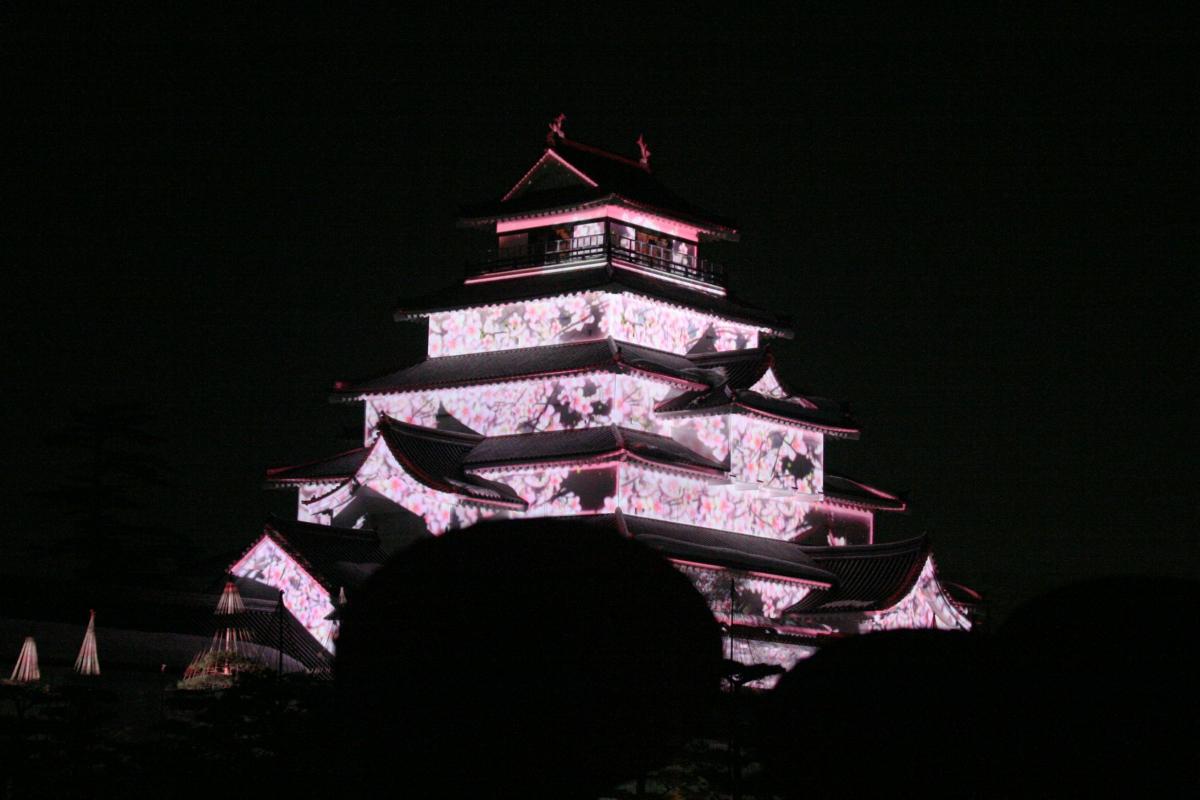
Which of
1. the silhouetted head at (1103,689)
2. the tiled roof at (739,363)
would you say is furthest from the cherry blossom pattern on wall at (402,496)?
the silhouetted head at (1103,689)

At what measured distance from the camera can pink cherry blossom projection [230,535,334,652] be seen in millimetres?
32875

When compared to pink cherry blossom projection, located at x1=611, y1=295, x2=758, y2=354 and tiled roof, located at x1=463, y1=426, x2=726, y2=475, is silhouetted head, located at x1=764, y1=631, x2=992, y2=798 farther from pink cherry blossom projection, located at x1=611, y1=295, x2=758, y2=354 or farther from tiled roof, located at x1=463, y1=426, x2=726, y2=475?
pink cherry blossom projection, located at x1=611, y1=295, x2=758, y2=354

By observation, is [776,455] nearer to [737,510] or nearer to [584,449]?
[737,510]

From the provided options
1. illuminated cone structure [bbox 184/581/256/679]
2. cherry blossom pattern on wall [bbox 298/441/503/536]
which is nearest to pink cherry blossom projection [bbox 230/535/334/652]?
illuminated cone structure [bbox 184/581/256/679]

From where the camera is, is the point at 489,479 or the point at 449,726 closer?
the point at 449,726

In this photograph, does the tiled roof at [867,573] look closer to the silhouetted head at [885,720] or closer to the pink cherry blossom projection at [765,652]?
the pink cherry blossom projection at [765,652]

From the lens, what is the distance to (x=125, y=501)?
4775cm

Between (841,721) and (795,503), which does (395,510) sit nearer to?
(795,503)

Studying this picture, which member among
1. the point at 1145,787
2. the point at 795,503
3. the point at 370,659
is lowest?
the point at 1145,787

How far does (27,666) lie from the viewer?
990 inches

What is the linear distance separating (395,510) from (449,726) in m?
30.9

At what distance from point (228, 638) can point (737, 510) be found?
491 inches

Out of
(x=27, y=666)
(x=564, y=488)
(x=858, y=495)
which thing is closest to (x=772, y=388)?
(x=858, y=495)

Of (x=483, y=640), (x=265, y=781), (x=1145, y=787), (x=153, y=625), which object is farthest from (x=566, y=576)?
(x=153, y=625)
